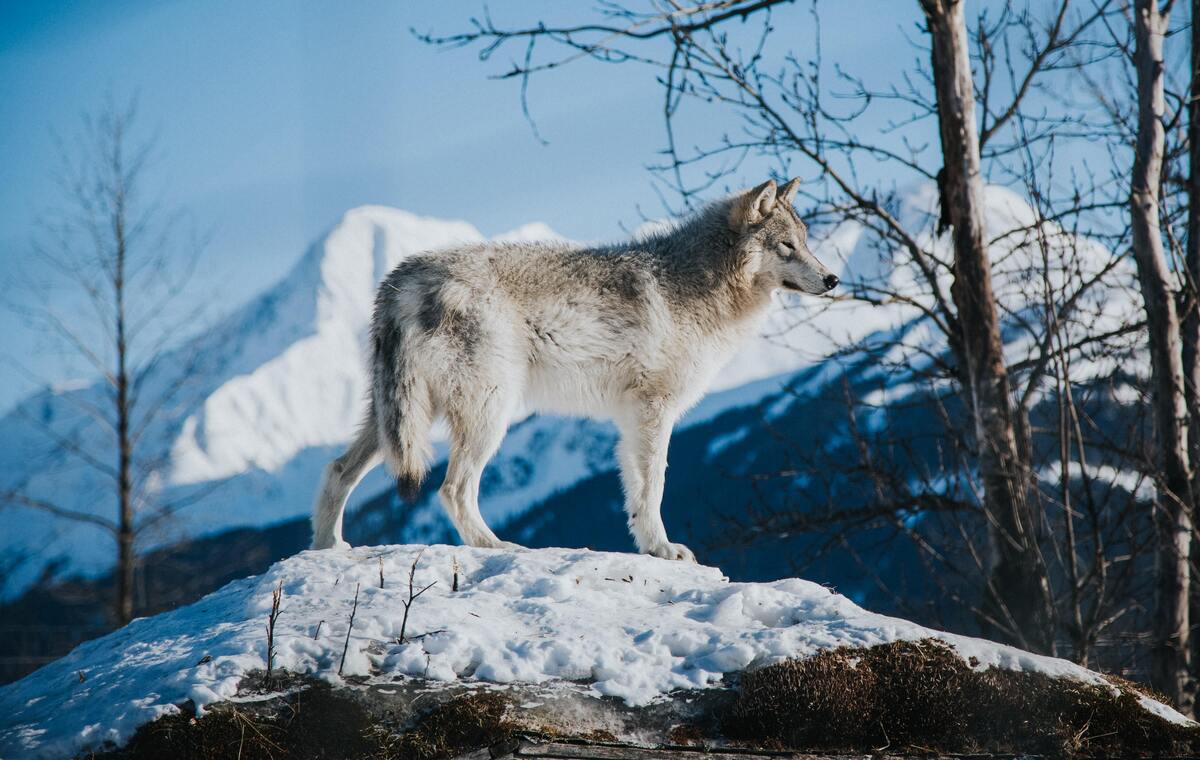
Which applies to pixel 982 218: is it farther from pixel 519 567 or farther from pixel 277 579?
pixel 277 579

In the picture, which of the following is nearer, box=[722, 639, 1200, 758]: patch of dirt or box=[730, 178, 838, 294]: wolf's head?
box=[722, 639, 1200, 758]: patch of dirt

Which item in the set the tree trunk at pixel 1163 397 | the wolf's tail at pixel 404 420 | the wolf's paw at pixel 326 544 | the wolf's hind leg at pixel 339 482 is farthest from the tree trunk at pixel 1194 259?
the wolf's paw at pixel 326 544

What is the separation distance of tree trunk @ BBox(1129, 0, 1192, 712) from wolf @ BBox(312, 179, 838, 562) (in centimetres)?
380

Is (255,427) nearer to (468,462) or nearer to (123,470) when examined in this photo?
(123,470)

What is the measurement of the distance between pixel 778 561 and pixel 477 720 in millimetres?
13940

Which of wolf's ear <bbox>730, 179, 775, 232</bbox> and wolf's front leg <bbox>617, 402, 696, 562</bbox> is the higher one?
wolf's ear <bbox>730, 179, 775, 232</bbox>

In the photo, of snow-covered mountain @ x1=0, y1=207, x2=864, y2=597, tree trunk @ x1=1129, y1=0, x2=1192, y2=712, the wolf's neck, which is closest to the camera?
the wolf's neck

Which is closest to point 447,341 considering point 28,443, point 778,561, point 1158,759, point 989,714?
point 989,714

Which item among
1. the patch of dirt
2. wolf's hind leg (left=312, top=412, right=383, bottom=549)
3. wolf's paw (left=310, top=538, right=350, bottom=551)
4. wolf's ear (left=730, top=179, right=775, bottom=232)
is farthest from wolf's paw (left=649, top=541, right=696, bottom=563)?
wolf's ear (left=730, top=179, right=775, bottom=232)

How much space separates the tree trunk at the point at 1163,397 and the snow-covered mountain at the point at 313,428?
33.8 inches

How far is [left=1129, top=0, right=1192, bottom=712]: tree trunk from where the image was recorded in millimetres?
8602

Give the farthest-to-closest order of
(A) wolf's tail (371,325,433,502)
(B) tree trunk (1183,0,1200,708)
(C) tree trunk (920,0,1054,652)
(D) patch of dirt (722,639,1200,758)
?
(B) tree trunk (1183,0,1200,708), (C) tree trunk (920,0,1054,652), (A) wolf's tail (371,325,433,502), (D) patch of dirt (722,639,1200,758)

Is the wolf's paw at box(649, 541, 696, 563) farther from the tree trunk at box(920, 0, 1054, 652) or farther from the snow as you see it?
the tree trunk at box(920, 0, 1054, 652)

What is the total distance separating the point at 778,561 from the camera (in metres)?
17.2
